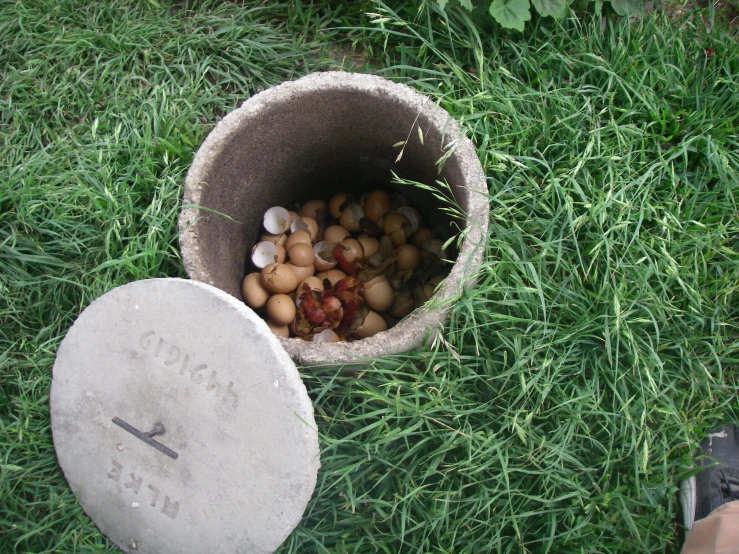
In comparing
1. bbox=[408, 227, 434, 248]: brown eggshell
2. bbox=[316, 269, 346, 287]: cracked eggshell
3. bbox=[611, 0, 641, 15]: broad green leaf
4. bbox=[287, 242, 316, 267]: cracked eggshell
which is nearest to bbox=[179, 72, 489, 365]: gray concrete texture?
bbox=[408, 227, 434, 248]: brown eggshell

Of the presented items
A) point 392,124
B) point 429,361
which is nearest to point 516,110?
point 392,124

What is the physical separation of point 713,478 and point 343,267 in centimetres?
159

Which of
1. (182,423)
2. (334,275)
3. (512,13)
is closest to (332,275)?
(334,275)

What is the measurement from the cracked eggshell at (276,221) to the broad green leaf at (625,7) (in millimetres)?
1603

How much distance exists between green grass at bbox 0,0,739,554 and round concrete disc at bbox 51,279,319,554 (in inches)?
7.3

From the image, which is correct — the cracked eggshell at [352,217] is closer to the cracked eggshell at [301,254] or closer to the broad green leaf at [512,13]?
the cracked eggshell at [301,254]

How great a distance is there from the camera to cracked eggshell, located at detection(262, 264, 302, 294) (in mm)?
2408

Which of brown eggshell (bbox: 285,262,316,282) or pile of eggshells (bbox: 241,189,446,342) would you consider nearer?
pile of eggshells (bbox: 241,189,446,342)

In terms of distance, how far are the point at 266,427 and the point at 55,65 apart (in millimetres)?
1946

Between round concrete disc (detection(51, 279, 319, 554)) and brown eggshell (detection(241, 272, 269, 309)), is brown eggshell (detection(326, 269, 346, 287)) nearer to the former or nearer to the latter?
brown eggshell (detection(241, 272, 269, 309))

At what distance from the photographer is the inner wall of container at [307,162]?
2.15 m

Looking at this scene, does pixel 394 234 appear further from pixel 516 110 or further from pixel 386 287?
pixel 516 110

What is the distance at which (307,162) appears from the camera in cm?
259

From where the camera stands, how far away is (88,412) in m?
1.97
